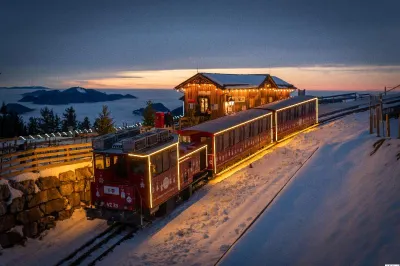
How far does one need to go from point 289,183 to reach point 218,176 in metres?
5.25

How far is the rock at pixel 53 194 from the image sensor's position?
16.1 m

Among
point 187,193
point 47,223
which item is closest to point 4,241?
point 47,223

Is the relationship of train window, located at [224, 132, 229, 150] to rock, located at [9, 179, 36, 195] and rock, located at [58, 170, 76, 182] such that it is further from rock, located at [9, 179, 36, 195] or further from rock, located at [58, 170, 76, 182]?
rock, located at [9, 179, 36, 195]

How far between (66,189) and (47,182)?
3.77 ft

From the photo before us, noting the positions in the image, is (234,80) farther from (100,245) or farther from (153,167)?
(100,245)

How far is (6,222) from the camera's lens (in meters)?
14.2

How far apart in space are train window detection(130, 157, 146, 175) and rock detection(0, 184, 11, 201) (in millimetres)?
4960

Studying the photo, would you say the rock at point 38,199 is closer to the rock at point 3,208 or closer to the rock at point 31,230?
→ the rock at point 31,230

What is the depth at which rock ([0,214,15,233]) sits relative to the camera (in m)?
14.0

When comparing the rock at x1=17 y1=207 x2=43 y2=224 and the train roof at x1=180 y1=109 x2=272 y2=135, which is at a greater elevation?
the train roof at x1=180 y1=109 x2=272 y2=135

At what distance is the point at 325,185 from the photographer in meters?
15.3

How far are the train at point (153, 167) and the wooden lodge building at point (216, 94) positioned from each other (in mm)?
11935

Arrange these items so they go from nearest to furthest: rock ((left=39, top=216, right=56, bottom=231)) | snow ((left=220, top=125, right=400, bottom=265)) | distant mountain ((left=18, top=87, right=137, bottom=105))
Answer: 1. snow ((left=220, top=125, right=400, bottom=265))
2. rock ((left=39, top=216, right=56, bottom=231))
3. distant mountain ((left=18, top=87, right=137, bottom=105))

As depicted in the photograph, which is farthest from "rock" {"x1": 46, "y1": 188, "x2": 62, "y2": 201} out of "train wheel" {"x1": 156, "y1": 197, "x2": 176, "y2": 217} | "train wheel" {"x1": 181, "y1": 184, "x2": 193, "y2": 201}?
"train wheel" {"x1": 181, "y1": 184, "x2": 193, "y2": 201}
